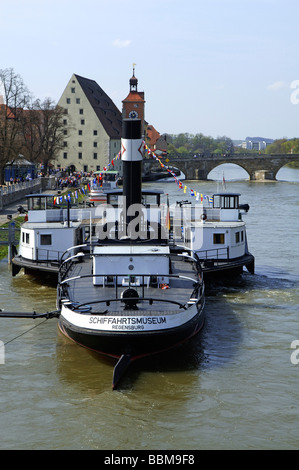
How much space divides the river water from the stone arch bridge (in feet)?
292

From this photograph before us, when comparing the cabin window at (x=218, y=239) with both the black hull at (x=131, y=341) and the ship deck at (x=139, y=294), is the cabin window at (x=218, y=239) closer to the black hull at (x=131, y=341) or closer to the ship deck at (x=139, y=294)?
the ship deck at (x=139, y=294)

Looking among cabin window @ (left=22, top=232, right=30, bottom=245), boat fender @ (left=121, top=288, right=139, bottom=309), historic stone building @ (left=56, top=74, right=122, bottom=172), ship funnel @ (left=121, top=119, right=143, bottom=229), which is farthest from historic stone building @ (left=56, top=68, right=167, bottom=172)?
boat fender @ (left=121, top=288, right=139, bottom=309)

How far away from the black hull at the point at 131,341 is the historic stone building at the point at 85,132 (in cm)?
8567

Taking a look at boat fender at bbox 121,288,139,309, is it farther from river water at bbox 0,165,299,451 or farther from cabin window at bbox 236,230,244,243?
cabin window at bbox 236,230,244,243

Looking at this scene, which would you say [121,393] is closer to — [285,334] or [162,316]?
[162,316]

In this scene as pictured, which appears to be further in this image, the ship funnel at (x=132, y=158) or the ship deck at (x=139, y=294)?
the ship funnel at (x=132, y=158)

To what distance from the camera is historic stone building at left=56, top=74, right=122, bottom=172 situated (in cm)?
10338

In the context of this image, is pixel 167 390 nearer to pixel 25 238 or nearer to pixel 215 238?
pixel 215 238

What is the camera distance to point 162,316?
1733cm

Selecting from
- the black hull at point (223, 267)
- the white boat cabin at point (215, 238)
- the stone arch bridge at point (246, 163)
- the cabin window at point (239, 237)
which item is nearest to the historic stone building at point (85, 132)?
the stone arch bridge at point (246, 163)

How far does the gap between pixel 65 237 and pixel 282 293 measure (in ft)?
30.8

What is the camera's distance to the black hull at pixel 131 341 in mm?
17141

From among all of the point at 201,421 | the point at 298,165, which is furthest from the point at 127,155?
the point at 298,165

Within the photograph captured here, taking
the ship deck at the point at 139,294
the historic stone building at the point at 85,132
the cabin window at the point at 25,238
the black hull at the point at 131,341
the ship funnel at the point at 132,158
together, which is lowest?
the black hull at the point at 131,341
